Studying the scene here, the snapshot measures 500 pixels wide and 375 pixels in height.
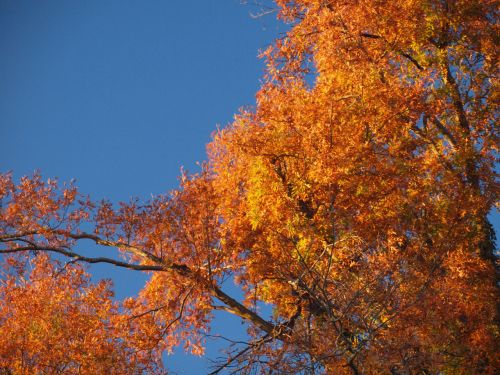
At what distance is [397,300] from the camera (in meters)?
13.5

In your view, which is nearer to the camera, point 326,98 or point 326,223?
point 326,223

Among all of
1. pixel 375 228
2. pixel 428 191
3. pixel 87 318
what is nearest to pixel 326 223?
pixel 375 228

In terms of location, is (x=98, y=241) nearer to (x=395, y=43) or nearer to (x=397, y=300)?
(x=397, y=300)

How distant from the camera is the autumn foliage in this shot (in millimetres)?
14805

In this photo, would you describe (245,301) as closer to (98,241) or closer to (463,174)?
(98,241)

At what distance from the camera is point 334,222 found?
16297 millimetres

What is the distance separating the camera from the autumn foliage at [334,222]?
48.6 feet

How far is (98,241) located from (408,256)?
24.8 ft

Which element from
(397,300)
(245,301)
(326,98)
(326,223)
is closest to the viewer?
(397,300)

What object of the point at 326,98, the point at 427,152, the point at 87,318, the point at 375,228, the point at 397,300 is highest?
the point at 326,98

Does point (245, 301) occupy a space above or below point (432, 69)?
below

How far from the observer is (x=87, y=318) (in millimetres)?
19391

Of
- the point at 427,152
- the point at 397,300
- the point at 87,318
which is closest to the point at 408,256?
the point at 397,300

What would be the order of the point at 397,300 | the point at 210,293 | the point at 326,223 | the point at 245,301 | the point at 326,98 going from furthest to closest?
the point at 245,301, the point at 326,98, the point at 326,223, the point at 210,293, the point at 397,300
